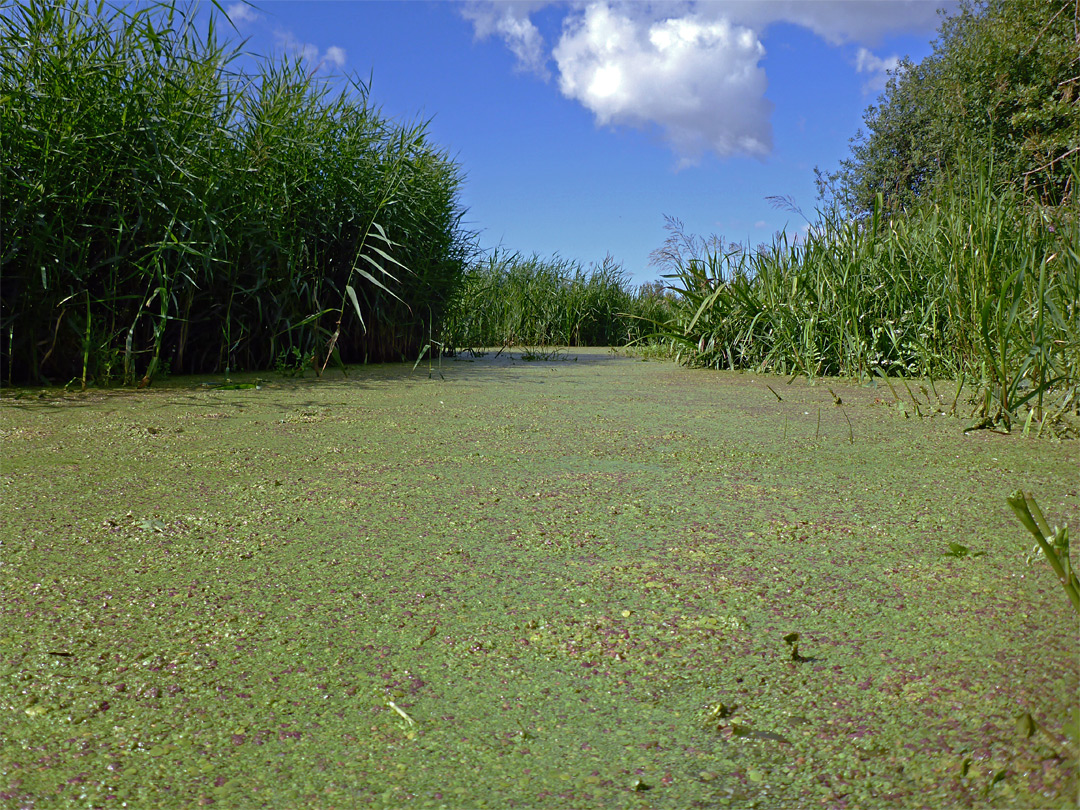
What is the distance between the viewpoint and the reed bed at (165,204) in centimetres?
257


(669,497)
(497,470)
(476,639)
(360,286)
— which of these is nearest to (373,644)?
(476,639)

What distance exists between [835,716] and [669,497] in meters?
0.73

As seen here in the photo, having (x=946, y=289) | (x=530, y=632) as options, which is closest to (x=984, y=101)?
(x=946, y=289)

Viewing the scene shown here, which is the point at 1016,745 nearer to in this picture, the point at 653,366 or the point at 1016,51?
the point at 653,366

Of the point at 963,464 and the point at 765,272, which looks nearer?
the point at 963,464

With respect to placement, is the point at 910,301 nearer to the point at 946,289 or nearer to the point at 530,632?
the point at 946,289

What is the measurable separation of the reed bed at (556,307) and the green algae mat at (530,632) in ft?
14.4

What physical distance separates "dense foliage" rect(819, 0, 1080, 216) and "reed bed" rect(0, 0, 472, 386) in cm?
288

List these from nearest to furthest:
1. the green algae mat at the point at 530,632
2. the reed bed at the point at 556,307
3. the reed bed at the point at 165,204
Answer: the green algae mat at the point at 530,632 → the reed bed at the point at 165,204 → the reed bed at the point at 556,307

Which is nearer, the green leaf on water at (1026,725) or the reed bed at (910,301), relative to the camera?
the green leaf on water at (1026,725)

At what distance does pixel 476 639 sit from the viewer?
83cm

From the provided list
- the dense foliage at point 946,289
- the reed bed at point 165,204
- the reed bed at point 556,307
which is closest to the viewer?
the dense foliage at point 946,289

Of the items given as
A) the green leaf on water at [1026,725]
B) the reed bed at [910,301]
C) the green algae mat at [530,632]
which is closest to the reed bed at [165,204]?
the green algae mat at [530,632]

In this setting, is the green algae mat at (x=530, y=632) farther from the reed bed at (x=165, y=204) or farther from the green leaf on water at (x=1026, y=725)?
the reed bed at (x=165, y=204)
